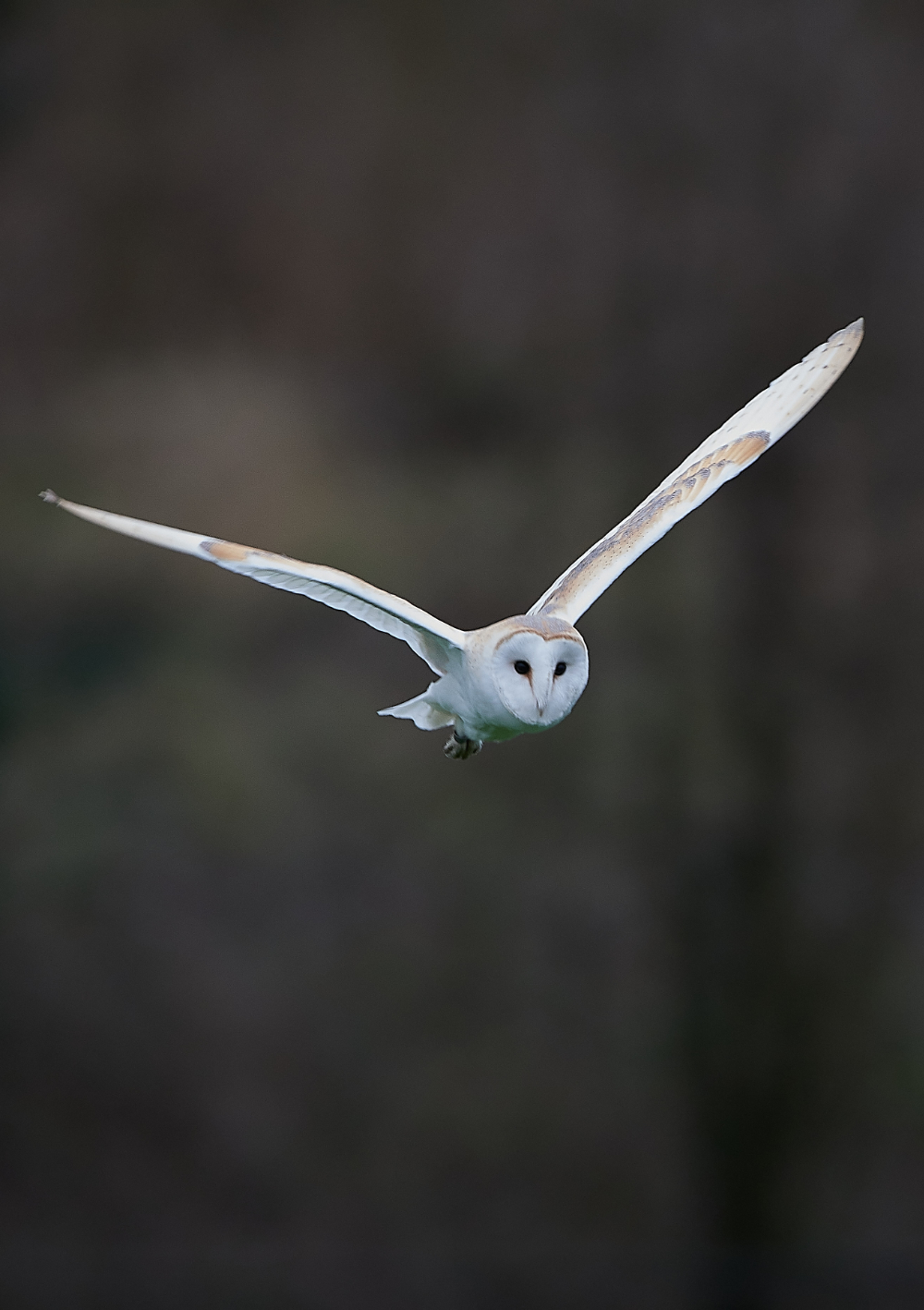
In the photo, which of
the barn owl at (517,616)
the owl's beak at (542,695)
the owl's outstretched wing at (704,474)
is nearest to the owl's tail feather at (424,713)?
the barn owl at (517,616)

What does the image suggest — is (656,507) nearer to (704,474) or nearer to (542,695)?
(704,474)

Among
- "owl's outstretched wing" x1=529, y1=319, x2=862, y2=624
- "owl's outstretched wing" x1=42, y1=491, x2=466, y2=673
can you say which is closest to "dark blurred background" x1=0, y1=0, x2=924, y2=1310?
"owl's outstretched wing" x1=529, y1=319, x2=862, y2=624

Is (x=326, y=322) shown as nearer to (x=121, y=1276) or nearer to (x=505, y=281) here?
(x=505, y=281)

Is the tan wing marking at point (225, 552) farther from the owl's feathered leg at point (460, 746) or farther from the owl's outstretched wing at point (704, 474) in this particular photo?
the owl's feathered leg at point (460, 746)

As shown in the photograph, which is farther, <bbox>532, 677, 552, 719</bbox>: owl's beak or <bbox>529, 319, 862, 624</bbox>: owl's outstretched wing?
<bbox>529, 319, 862, 624</bbox>: owl's outstretched wing

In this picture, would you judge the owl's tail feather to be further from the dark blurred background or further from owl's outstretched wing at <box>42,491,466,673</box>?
the dark blurred background

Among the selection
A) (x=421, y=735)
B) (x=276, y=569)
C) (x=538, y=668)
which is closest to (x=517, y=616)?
(x=538, y=668)

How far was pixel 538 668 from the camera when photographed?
998mm

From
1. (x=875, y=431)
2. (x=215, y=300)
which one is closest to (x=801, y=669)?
(x=875, y=431)

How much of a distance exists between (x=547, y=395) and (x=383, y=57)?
105 centimetres

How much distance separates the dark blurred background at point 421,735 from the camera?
3.37m

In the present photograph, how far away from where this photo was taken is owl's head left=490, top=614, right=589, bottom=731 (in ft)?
3.26

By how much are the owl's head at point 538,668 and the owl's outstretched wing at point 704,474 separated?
2.1 inches

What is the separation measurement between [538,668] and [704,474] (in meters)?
0.40
